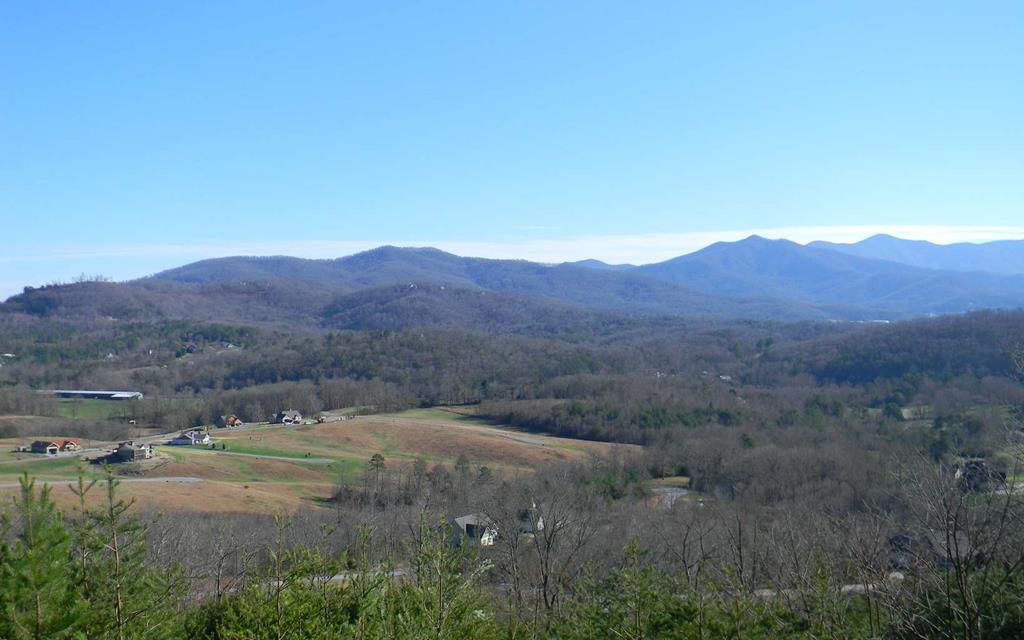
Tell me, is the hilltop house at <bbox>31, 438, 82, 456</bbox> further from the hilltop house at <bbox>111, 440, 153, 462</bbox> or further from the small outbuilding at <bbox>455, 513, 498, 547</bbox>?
the small outbuilding at <bbox>455, 513, 498, 547</bbox>

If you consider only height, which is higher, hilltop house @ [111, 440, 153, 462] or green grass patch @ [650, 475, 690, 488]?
hilltop house @ [111, 440, 153, 462]

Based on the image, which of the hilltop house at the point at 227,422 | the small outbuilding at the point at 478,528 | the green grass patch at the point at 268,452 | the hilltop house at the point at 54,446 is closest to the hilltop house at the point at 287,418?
the hilltop house at the point at 227,422

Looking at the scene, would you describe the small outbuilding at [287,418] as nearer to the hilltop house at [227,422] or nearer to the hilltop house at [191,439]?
the hilltop house at [227,422]

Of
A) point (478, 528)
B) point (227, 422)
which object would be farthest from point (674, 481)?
point (227, 422)

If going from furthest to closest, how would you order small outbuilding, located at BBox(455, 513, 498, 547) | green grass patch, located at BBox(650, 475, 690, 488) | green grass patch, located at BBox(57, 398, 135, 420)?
green grass patch, located at BBox(57, 398, 135, 420) < green grass patch, located at BBox(650, 475, 690, 488) < small outbuilding, located at BBox(455, 513, 498, 547)

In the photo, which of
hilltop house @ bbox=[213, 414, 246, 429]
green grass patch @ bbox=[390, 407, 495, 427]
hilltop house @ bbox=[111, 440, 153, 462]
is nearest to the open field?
green grass patch @ bbox=[390, 407, 495, 427]

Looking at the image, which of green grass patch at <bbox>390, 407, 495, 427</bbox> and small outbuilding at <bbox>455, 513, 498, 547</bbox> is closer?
small outbuilding at <bbox>455, 513, 498, 547</bbox>

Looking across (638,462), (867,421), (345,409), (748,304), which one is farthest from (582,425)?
(748,304)
